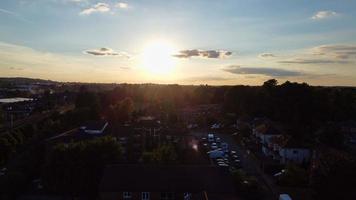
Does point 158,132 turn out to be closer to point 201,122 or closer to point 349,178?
point 201,122

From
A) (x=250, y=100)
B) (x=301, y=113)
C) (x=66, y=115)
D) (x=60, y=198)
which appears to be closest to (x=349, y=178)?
(x=60, y=198)

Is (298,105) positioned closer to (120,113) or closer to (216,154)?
(216,154)

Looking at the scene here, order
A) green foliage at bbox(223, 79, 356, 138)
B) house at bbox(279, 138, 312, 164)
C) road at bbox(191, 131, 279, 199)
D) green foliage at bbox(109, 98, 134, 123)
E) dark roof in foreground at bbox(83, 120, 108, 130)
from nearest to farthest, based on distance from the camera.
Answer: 1. road at bbox(191, 131, 279, 199)
2. house at bbox(279, 138, 312, 164)
3. dark roof in foreground at bbox(83, 120, 108, 130)
4. green foliage at bbox(223, 79, 356, 138)
5. green foliage at bbox(109, 98, 134, 123)

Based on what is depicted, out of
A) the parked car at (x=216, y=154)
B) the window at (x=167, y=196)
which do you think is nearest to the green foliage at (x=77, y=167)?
the window at (x=167, y=196)

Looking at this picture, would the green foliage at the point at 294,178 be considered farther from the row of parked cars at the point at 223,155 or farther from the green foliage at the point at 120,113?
the green foliage at the point at 120,113

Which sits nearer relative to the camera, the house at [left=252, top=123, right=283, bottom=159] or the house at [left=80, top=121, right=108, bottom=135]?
the house at [left=252, top=123, right=283, bottom=159]

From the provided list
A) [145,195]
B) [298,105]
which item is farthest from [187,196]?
[298,105]

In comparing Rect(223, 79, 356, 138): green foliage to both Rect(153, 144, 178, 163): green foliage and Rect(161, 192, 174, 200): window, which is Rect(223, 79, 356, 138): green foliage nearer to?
Rect(153, 144, 178, 163): green foliage

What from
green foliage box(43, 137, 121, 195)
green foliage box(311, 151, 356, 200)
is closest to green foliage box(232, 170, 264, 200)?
green foliage box(311, 151, 356, 200)
